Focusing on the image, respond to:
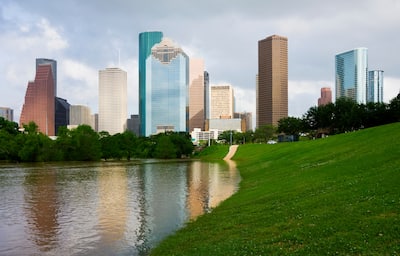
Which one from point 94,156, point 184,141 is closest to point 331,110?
point 184,141

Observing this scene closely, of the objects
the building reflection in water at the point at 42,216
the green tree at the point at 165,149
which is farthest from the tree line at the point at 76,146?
the building reflection in water at the point at 42,216

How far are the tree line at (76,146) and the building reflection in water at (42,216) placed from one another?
97854 mm

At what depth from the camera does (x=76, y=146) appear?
150125 millimetres

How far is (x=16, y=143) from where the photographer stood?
136m

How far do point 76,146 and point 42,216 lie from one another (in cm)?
12583

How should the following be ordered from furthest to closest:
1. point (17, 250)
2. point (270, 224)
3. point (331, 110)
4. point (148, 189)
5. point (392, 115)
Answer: point (331, 110), point (392, 115), point (148, 189), point (17, 250), point (270, 224)

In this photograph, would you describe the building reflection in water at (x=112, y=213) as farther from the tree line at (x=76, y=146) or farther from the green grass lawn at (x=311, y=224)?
the tree line at (x=76, y=146)

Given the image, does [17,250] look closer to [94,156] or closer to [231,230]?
[231,230]

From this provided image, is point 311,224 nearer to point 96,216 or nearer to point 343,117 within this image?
point 96,216

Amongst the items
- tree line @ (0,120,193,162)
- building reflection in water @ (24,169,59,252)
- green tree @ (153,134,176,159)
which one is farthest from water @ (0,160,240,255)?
green tree @ (153,134,176,159)

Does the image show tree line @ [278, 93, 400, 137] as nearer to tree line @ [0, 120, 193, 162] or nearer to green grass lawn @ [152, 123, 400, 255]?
tree line @ [0, 120, 193, 162]

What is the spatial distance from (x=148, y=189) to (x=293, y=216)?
29.2 meters

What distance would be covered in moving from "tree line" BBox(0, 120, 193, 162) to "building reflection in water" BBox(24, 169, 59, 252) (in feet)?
321

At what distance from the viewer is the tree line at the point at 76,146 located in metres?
136
